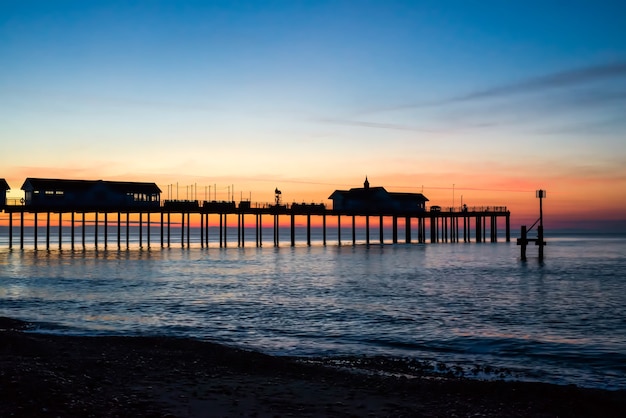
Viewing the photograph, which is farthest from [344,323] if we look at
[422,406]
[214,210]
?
[214,210]

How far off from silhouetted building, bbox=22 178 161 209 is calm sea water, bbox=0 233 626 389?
23.4 m

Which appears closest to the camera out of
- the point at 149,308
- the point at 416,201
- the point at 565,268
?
the point at 149,308

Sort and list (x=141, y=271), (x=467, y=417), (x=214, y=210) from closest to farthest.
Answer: (x=467, y=417)
(x=141, y=271)
(x=214, y=210)

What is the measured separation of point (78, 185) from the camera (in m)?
67.6

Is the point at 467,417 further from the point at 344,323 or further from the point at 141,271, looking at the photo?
the point at 141,271

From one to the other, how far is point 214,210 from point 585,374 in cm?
6375

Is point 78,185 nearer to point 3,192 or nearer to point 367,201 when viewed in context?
point 3,192

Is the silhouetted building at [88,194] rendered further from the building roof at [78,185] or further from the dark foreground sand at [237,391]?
the dark foreground sand at [237,391]

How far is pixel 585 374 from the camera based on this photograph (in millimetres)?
14070

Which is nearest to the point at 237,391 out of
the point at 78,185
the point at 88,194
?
the point at 88,194

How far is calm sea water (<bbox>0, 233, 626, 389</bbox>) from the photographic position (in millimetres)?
16406

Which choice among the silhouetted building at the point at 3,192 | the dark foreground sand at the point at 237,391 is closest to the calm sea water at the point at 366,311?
the dark foreground sand at the point at 237,391

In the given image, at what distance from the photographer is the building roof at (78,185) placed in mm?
65438

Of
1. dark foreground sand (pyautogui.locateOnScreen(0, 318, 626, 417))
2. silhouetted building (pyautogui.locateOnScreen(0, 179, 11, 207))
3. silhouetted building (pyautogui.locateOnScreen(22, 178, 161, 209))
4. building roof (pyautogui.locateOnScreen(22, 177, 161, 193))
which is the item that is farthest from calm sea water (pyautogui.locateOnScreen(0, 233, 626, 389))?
building roof (pyautogui.locateOnScreen(22, 177, 161, 193))
